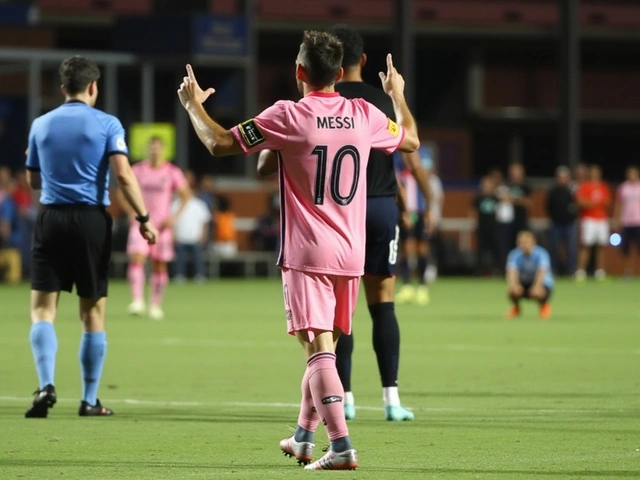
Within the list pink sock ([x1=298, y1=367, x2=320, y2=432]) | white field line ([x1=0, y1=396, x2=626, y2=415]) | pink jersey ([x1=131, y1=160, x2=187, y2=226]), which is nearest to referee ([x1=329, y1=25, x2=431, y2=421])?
white field line ([x1=0, y1=396, x2=626, y2=415])

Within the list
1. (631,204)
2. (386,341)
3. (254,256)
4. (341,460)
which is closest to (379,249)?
(386,341)

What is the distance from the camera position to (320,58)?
289 inches

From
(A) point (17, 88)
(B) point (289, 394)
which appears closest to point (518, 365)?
(B) point (289, 394)

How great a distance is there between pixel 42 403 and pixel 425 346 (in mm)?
6252

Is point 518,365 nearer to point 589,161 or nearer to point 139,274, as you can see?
point 139,274

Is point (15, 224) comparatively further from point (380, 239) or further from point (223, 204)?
point (380, 239)

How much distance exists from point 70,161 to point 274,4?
3722 centimetres

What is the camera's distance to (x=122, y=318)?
1967cm

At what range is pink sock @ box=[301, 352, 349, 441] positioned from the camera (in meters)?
7.20

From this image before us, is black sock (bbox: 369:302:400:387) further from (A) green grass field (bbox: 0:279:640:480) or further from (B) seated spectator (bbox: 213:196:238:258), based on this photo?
(B) seated spectator (bbox: 213:196:238:258)

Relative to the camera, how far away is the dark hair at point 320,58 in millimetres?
7309

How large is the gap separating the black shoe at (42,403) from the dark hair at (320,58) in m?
3.18

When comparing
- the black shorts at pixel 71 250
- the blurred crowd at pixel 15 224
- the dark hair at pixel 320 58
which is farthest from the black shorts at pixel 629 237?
the dark hair at pixel 320 58

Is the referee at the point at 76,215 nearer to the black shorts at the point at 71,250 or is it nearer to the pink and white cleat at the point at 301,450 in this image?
the black shorts at the point at 71,250
